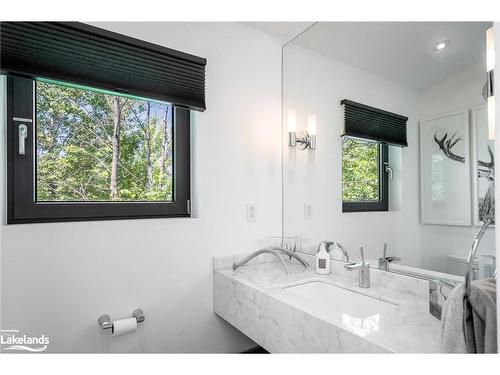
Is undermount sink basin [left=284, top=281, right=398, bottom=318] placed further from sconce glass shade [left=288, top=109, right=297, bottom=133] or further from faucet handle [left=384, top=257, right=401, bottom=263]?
sconce glass shade [left=288, top=109, right=297, bottom=133]

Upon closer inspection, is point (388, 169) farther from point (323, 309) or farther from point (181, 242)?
point (181, 242)

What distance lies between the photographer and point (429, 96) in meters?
1.23

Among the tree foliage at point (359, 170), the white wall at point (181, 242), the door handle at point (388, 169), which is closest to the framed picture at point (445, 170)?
the door handle at point (388, 169)

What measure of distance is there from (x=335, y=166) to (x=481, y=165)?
28.4 inches

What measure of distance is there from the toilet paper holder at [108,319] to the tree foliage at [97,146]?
0.52 meters

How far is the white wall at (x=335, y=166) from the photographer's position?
51.4 inches

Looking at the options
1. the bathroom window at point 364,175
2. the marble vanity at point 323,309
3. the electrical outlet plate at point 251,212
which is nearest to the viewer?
the marble vanity at point 323,309

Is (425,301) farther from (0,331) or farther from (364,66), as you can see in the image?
(0,331)

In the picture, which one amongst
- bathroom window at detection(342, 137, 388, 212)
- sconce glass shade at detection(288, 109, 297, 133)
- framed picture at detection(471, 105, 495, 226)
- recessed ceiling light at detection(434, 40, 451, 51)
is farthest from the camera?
sconce glass shade at detection(288, 109, 297, 133)

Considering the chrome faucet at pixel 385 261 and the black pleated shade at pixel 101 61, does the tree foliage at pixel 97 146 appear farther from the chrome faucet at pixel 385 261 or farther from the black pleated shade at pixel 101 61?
the chrome faucet at pixel 385 261

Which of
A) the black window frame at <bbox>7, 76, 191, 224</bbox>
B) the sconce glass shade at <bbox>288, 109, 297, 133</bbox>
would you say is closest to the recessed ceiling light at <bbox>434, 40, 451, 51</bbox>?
the sconce glass shade at <bbox>288, 109, 297, 133</bbox>

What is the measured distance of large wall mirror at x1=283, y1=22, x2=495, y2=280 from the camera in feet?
3.63

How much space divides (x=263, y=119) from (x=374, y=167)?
0.71 metres
